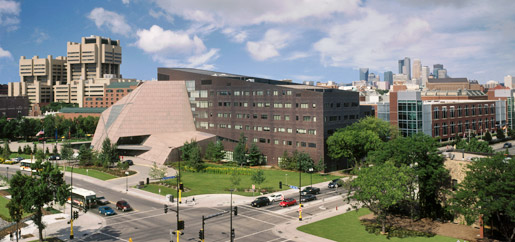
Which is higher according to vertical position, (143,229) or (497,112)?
(497,112)

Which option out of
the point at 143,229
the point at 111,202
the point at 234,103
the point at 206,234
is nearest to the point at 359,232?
the point at 206,234

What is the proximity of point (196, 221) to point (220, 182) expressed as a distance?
3000cm

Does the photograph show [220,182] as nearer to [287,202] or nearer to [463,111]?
[287,202]

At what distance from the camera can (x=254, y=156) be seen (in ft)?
368

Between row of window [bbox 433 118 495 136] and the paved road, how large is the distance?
7516 cm

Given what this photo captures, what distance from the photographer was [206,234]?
53375mm

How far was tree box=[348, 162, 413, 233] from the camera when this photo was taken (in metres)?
51.0

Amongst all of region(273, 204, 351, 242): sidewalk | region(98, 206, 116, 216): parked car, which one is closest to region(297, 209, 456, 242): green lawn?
region(273, 204, 351, 242): sidewalk

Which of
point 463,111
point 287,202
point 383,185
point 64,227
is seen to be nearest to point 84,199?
point 64,227

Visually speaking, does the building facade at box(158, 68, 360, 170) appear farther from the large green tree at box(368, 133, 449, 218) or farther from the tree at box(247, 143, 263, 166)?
the large green tree at box(368, 133, 449, 218)

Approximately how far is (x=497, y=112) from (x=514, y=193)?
136 metres

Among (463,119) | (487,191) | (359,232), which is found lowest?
(359,232)

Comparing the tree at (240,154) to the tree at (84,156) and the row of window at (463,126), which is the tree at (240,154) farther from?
the row of window at (463,126)

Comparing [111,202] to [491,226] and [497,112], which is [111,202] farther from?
[497,112]
